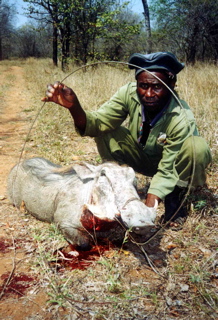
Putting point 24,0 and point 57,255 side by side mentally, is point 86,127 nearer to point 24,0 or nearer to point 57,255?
point 57,255

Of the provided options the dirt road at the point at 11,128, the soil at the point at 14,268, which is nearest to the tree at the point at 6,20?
the dirt road at the point at 11,128

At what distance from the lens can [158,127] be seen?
9.43 ft

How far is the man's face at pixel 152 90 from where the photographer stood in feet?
8.82

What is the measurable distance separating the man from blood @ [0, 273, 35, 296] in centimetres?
111

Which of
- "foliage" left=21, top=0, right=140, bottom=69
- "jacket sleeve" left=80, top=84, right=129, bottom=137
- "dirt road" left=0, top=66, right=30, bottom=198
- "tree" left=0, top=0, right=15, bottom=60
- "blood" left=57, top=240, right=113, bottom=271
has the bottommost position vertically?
"blood" left=57, top=240, right=113, bottom=271

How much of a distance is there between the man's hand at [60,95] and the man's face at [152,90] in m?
0.66

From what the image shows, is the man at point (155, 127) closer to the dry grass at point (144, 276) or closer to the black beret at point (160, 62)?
the black beret at point (160, 62)

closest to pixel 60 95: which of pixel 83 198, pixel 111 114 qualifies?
pixel 111 114

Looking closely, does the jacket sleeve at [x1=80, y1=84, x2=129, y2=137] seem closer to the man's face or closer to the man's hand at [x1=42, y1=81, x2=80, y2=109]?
the man's face

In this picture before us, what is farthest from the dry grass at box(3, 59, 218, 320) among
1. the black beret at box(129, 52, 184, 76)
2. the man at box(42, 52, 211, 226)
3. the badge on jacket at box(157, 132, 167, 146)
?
the black beret at box(129, 52, 184, 76)

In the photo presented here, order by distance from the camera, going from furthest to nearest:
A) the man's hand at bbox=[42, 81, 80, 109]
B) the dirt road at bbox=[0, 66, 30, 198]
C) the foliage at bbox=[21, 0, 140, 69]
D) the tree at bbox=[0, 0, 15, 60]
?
the tree at bbox=[0, 0, 15, 60] → the foliage at bbox=[21, 0, 140, 69] → the dirt road at bbox=[0, 66, 30, 198] → the man's hand at bbox=[42, 81, 80, 109]

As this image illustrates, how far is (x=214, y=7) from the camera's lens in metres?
12.1

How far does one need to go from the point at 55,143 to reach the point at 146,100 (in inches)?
100

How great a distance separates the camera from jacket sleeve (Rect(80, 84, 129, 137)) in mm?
3015
